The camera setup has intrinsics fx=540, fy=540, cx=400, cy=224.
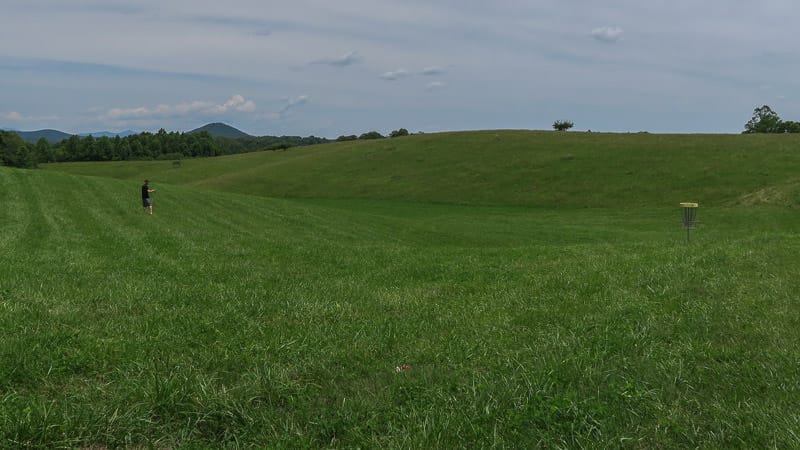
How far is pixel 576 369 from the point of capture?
19.0ft

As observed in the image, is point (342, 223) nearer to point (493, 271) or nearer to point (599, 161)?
point (493, 271)

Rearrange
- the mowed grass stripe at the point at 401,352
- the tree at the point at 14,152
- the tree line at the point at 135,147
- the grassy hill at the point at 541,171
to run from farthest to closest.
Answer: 1. the tree line at the point at 135,147
2. the tree at the point at 14,152
3. the grassy hill at the point at 541,171
4. the mowed grass stripe at the point at 401,352

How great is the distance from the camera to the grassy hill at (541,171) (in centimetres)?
5872

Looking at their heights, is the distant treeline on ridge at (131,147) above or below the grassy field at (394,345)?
above

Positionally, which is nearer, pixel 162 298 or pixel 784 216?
pixel 162 298

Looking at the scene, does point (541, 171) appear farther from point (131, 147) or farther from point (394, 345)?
point (131, 147)

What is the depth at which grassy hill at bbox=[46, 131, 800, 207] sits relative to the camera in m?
58.7

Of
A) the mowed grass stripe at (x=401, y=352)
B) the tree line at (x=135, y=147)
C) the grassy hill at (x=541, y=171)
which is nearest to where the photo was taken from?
the mowed grass stripe at (x=401, y=352)

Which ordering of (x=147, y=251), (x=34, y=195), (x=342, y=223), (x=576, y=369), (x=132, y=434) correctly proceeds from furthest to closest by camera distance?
(x=342, y=223) → (x=34, y=195) → (x=147, y=251) → (x=576, y=369) → (x=132, y=434)

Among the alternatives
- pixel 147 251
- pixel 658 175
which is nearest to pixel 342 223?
pixel 147 251

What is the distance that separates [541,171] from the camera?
241 ft

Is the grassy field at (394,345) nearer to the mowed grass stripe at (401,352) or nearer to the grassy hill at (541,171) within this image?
the mowed grass stripe at (401,352)

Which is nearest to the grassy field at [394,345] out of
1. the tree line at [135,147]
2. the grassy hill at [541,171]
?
the grassy hill at [541,171]

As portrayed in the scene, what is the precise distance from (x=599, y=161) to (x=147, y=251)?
70.0m
